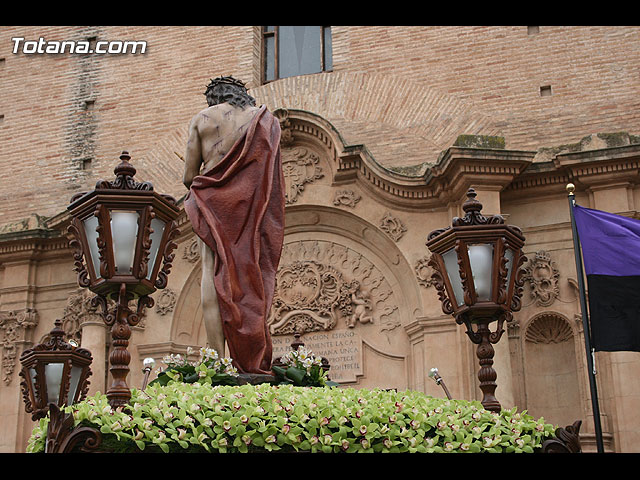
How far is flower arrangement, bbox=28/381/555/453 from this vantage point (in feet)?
15.4

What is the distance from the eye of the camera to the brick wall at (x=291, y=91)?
14.1 m

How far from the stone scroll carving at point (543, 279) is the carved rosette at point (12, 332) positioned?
8820 millimetres

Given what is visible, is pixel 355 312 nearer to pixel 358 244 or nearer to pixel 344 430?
pixel 358 244

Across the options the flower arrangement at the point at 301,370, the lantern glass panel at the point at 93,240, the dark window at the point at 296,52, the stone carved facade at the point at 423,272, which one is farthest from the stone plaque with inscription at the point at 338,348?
the lantern glass panel at the point at 93,240

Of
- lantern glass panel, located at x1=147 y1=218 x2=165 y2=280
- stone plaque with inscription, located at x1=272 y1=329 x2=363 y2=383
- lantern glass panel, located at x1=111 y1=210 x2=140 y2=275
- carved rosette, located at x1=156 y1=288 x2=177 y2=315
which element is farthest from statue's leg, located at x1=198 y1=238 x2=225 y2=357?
carved rosette, located at x1=156 y1=288 x2=177 y2=315

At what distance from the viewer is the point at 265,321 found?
6.46 metres

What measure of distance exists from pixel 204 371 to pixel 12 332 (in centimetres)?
1063

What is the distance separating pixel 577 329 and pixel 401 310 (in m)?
2.69

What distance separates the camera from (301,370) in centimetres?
641

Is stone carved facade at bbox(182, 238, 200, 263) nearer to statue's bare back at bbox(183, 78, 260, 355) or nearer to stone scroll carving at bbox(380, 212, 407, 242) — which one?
stone scroll carving at bbox(380, 212, 407, 242)

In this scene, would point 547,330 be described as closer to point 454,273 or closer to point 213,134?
point 454,273

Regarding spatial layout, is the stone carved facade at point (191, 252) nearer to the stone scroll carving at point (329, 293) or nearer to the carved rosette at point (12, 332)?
the stone scroll carving at point (329, 293)

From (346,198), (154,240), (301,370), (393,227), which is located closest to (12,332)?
(346,198)

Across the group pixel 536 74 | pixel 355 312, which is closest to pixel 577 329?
pixel 355 312
